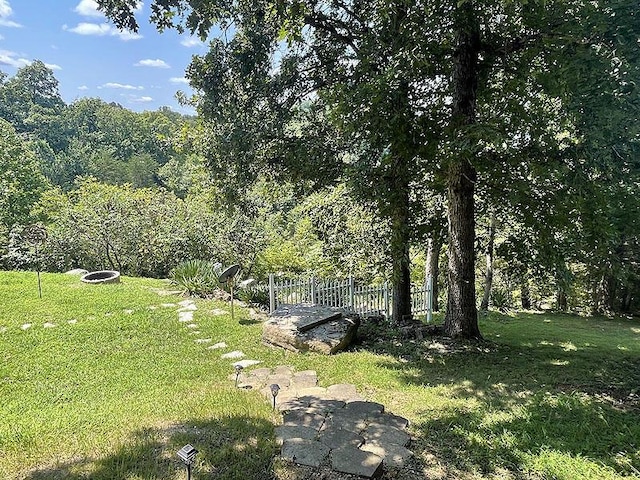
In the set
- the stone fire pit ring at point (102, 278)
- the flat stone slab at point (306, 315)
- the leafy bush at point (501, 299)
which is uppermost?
the stone fire pit ring at point (102, 278)

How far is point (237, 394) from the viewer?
380cm

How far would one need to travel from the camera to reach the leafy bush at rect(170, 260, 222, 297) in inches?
350

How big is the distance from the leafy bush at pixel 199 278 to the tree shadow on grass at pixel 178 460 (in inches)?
236

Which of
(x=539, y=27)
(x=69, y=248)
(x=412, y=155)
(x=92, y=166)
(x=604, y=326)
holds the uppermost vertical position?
(x=92, y=166)

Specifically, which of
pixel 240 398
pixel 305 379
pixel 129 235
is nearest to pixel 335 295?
pixel 305 379

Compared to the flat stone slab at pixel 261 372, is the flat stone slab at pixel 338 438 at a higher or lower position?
higher

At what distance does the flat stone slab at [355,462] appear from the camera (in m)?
2.37

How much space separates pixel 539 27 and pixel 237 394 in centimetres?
520

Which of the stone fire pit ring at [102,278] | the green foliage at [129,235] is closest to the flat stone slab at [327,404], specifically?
the stone fire pit ring at [102,278]

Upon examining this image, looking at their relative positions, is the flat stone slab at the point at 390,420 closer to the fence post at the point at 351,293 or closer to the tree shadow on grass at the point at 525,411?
the tree shadow on grass at the point at 525,411

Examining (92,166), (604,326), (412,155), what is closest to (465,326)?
(412,155)

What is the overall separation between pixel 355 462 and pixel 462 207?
4198mm

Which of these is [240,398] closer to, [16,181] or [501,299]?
[501,299]

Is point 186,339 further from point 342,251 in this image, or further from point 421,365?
point 342,251
